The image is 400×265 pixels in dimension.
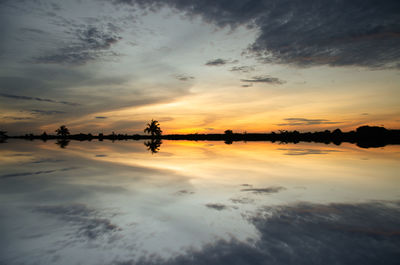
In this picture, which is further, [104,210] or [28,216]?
[104,210]

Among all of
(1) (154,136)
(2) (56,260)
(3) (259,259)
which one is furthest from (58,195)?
(1) (154,136)

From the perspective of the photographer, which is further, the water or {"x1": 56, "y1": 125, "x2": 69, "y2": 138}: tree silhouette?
{"x1": 56, "y1": 125, "x2": 69, "y2": 138}: tree silhouette

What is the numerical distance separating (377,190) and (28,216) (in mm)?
13012

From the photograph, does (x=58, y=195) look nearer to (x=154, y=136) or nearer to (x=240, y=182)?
(x=240, y=182)

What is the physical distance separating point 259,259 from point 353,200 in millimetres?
5646

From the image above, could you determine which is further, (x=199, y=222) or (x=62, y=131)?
(x=62, y=131)

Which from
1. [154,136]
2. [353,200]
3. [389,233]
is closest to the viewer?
[389,233]

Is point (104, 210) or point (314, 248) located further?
point (104, 210)

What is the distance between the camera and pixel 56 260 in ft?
12.8

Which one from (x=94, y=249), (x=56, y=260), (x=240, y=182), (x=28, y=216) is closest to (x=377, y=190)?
(x=240, y=182)

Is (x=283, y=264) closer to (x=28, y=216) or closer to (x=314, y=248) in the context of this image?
(x=314, y=248)

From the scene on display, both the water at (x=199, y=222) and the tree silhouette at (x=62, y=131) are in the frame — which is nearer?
the water at (x=199, y=222)

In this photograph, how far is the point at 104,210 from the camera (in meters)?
6.45

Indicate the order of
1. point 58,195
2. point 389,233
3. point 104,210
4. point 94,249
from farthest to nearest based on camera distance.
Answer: point 58,195 < point 104,210 < point 389,233 < point 94,249
